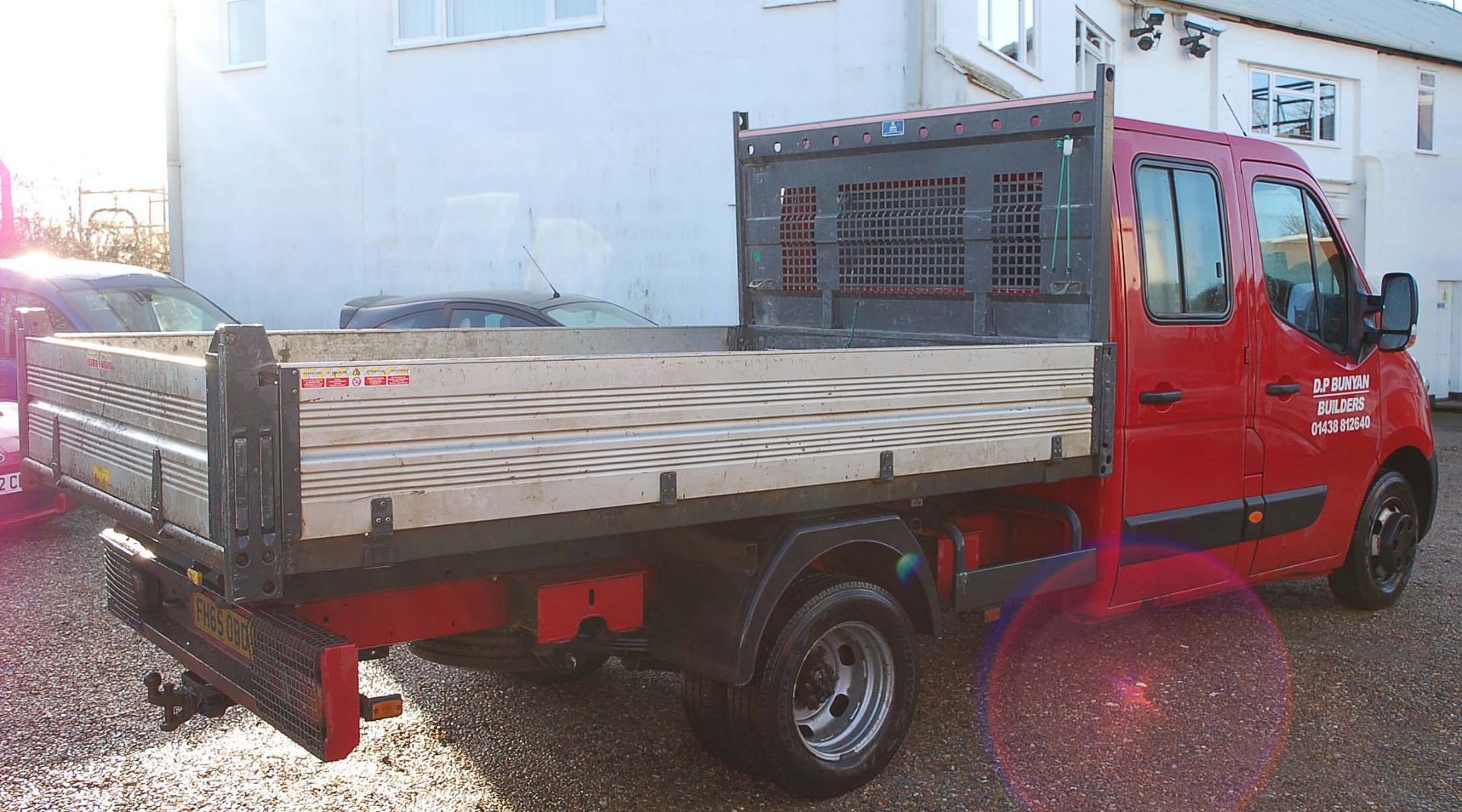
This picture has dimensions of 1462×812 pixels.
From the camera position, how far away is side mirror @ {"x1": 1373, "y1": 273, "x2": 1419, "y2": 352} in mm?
5922

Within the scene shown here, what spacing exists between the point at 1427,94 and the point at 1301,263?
20.0 m

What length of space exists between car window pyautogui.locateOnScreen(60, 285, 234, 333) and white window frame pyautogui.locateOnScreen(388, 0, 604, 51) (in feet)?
20.4

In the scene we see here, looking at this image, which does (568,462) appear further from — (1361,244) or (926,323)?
(1361,244)

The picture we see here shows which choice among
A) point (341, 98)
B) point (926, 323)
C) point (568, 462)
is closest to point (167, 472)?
point (568, 462)

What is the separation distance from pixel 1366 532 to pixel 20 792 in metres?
6.10

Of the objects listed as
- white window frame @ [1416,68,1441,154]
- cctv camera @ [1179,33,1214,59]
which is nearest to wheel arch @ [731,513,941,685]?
cctv camera @ [1179,33,1214,59]

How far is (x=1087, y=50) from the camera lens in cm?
1730

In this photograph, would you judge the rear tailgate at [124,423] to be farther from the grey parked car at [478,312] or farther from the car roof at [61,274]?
the car roof at [61,274]

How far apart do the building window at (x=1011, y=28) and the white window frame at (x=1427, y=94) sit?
11278 mm

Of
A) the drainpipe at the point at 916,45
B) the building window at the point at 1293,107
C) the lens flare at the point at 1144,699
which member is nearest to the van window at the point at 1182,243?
the lens flare at the point at 1144,699

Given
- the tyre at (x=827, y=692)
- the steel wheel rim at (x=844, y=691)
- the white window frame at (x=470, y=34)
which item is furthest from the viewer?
the white window frame at (x=470, y=34)

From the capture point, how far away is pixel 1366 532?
643 cm

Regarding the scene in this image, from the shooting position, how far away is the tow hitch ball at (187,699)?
377cm

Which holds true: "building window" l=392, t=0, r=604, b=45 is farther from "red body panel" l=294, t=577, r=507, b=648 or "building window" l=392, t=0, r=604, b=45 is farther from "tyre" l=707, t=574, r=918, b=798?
"red body panel" l=294, t=577, r=507, b=648
